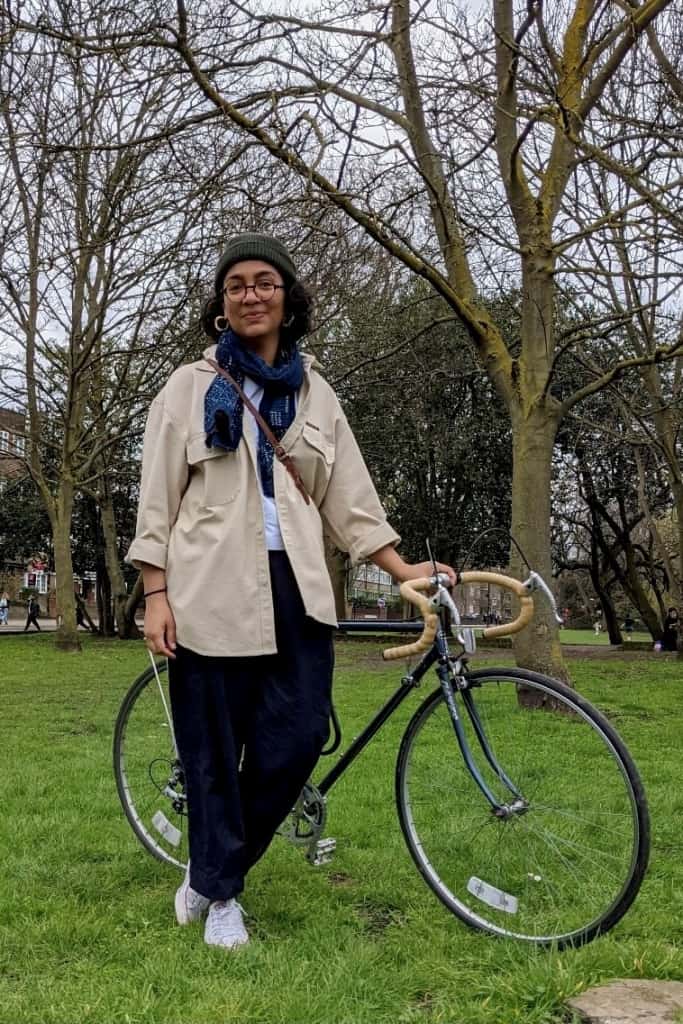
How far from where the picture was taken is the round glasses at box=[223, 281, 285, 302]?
319 cm

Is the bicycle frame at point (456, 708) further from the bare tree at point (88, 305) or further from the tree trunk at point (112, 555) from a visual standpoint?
the tree trunk at point (112, 555)

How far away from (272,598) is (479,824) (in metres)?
1.02

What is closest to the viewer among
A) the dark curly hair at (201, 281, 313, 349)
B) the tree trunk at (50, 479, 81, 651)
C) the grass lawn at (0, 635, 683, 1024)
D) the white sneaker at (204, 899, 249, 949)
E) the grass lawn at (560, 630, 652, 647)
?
the grass lawn at (0, 635, 683, 1024)

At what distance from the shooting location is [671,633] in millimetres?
22703

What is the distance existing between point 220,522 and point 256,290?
82cm

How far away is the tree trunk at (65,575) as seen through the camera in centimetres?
1848

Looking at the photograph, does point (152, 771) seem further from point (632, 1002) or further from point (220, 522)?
point (632, 1002)

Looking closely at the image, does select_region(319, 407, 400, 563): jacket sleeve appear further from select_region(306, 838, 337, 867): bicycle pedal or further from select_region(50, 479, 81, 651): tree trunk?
select_region(50, 479, 81, 651): tree trunk

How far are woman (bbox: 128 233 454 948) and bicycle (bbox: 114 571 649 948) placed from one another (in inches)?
10.2

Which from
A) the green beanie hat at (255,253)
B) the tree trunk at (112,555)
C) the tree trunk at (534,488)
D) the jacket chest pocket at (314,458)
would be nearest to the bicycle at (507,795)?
the jacket chest pocket at (314,458)

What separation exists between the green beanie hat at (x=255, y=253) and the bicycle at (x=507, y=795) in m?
1.21

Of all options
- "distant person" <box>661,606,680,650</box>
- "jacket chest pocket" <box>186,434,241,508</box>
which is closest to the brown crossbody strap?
"jacket chest pocket" <box>186,434,241,508</box>

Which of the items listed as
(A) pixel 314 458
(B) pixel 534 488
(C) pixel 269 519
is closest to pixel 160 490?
(C) pixel 269 519

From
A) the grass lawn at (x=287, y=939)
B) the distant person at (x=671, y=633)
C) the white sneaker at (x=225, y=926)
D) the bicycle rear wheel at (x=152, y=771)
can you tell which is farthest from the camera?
the distant person at (x=671, y=633)
